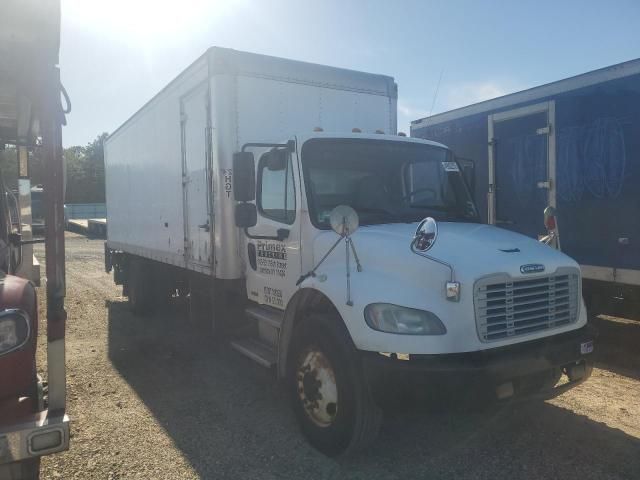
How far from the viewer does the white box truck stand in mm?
3236

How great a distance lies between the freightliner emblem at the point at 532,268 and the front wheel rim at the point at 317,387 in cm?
143

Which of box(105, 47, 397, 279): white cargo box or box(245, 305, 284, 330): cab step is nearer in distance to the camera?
box(245, 305, 284, 330): cab step

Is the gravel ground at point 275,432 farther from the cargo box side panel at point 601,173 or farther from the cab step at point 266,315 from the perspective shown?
the cargo box side panel at point 601,173

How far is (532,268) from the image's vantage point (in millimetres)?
3455

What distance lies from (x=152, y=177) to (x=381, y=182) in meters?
4.46

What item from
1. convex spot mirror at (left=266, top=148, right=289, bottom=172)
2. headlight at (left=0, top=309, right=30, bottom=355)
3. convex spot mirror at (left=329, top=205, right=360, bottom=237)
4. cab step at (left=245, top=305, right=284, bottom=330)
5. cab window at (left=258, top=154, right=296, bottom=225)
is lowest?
cab step at (left=245, top=305, right=284, bottom=330)

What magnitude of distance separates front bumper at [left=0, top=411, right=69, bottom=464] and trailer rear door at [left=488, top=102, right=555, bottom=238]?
19.0 feet

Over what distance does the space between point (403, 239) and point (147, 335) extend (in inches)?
201

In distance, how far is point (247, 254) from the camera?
A: 16.9 feet

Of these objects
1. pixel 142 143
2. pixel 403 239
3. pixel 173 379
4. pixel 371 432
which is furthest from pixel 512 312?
pixel 142 143

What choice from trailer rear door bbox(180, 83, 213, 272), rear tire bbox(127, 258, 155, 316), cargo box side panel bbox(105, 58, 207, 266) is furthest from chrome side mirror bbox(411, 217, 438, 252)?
rear tire bbox(127, 258, 155, 316)

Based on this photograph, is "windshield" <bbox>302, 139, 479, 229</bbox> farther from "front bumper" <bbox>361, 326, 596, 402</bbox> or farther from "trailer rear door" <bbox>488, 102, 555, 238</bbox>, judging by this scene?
"trailer rear door" <bbox>488, 102, 555, 238</bbox>

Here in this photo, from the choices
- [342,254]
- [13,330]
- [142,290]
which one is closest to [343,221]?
[342,254]

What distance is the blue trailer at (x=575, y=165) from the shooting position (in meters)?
5.58
